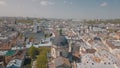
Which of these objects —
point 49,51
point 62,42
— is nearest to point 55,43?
point 62,42

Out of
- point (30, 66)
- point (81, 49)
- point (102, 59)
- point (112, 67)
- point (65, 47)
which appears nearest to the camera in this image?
point (112, 67)

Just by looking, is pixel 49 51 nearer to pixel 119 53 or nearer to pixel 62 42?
pixel 62 42

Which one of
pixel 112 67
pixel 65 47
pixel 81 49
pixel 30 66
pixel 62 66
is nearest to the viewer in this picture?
pixel 112 67

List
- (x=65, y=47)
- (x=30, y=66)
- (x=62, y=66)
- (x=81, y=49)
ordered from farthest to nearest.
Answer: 1. (x=81, y=49)
2. (x=65, y=47)
3. (x=30, y=66)
4. (x=62, y=66)

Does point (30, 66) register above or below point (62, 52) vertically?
below

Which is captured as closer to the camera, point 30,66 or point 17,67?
point 17,67

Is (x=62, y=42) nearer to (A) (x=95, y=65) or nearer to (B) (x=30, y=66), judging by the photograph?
(B) (x=30, y=66)

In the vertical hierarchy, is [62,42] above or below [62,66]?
above

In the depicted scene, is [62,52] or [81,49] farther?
[81,49]

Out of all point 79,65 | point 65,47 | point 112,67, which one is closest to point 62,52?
point 65,47
